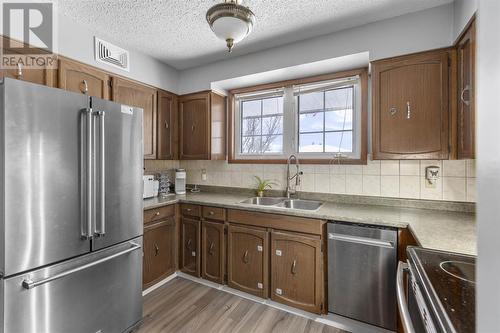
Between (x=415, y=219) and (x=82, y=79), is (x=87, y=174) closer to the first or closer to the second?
(x=82, y=79)

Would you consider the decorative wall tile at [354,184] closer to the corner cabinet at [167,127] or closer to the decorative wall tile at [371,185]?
the decorative wall tile at [371,185]

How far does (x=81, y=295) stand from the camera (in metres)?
1.49

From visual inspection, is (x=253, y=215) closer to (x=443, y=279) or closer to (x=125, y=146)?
(x=125, y=146)

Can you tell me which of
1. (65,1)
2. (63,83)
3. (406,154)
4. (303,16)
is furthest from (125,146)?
(406,154)

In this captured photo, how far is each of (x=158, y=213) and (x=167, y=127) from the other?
3.48 ft

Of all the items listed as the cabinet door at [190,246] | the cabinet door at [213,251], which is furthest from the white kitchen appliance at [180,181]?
the cabinet door at [213,251]

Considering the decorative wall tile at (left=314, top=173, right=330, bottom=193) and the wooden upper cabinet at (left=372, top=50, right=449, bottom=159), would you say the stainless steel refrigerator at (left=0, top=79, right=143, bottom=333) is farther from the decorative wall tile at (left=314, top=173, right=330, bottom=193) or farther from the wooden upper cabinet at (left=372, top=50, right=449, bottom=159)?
the wooden upper cabinet at (left=372, top=50, right=449, bottom=159)

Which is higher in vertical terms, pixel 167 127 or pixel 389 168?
pixel 167 127

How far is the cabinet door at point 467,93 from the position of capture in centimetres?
140

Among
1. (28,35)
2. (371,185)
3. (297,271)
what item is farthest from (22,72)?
(371,185)

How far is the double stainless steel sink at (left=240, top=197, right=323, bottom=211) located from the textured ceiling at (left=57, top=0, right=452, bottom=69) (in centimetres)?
159

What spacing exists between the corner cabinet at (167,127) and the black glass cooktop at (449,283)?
2.50m

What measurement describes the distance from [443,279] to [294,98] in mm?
2157

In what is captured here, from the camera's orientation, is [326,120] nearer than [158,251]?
No
